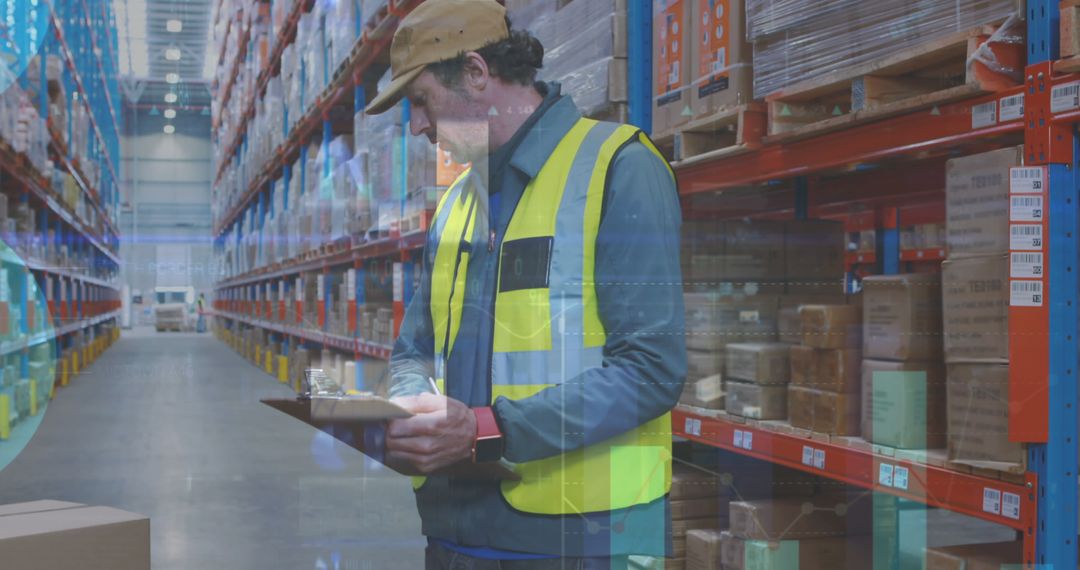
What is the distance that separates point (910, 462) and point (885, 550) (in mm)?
704

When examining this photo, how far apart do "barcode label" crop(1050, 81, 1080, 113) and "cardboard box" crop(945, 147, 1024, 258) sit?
3.6 inches

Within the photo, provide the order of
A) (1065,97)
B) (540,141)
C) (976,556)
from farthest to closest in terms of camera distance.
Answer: (976,556) < (1065,97) < (540,141)

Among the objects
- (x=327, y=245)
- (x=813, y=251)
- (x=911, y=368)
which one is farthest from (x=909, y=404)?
(x=327, y=245)

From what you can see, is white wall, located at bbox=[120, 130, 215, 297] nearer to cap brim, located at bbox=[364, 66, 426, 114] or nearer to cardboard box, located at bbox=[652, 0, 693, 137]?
cap brim, located at bbox=[364, 66, 426, 114]

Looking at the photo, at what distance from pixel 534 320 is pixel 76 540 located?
0.71m

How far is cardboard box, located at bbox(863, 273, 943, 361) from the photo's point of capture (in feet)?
6.17

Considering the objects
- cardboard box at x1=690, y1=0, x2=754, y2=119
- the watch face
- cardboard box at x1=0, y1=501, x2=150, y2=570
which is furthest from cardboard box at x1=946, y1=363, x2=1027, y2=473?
cardboard box at x1=0, y1=501, x2=150, y2=570

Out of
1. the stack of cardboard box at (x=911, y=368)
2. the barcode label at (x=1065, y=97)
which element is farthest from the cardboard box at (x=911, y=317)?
the barcode label at (x=1065, y=97)

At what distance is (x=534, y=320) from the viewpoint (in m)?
1.34

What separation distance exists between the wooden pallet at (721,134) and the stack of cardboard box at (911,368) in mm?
478

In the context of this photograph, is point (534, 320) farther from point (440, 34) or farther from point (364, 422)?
point (440, 34)

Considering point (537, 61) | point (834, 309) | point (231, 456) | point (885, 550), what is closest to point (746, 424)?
point (834, 309)

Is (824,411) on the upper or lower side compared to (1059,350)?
lower

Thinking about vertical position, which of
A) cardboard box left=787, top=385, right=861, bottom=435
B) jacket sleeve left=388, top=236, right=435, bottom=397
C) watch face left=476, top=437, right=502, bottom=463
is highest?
jacket sleeve left=388, top=236, right=435, bottom=397
